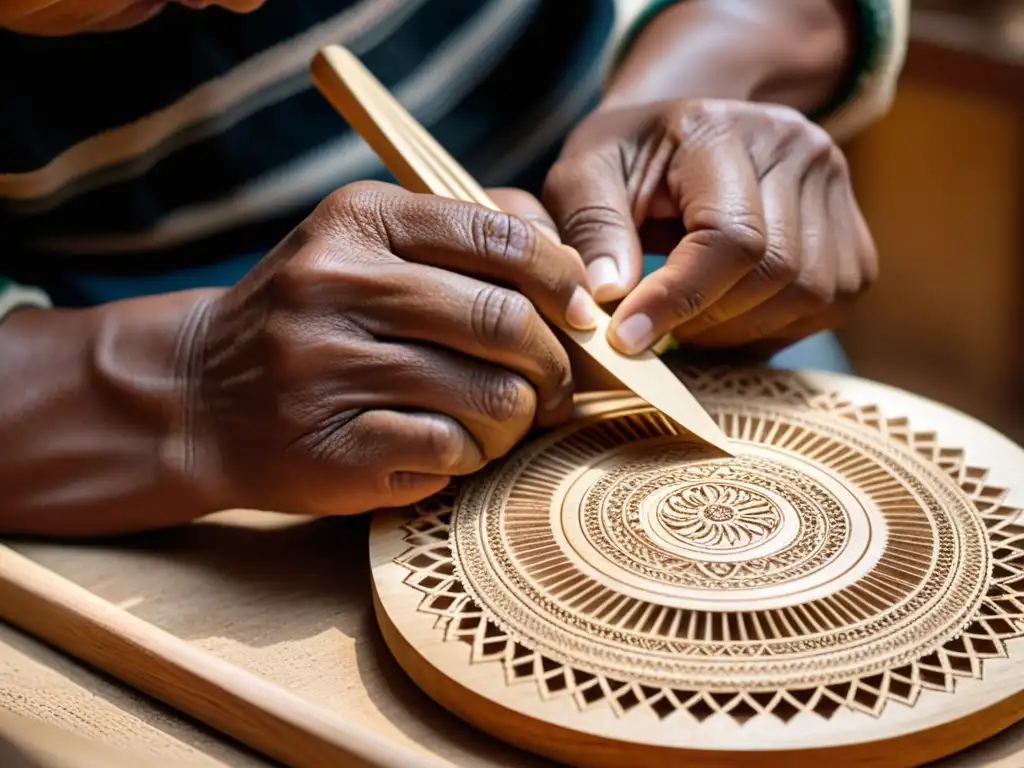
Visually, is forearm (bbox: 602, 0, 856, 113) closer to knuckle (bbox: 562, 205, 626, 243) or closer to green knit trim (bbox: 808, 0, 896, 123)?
green knit trim (bbox: 808, 0, 896, 123)

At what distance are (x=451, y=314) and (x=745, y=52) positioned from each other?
1.91 feet

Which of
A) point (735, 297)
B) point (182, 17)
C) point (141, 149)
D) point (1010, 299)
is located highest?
point (182, 17)

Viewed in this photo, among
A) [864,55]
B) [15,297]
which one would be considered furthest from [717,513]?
[864,55]

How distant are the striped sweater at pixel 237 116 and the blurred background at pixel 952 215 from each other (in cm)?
106

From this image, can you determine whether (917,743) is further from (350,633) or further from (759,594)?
(350,633)

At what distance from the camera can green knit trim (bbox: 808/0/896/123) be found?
3.81 ft

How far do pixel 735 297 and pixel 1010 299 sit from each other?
163 centimetres

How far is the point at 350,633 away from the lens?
725 millimetres

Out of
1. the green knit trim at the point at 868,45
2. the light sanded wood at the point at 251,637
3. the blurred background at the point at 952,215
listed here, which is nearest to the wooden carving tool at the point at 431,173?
the light sanded wood at the point at 251,637

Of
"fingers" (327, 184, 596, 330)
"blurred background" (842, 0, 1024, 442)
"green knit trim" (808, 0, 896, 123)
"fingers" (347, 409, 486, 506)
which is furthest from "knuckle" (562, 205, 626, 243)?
"blurred background" (842, 0, 1024, 442)

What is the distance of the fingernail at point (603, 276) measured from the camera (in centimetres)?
85

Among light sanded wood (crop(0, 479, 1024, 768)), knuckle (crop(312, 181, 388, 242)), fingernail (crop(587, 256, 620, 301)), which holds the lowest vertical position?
light sanded wood (crop(0, 479, 1024, 768))

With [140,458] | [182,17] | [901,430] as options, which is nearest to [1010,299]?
[901,430]

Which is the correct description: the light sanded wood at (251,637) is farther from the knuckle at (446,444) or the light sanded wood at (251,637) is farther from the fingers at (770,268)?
the fingers at (770,268)
